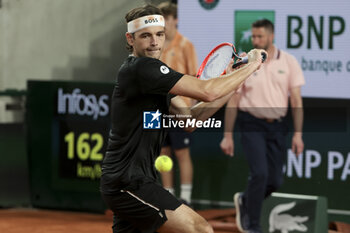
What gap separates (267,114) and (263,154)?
372 millimetres

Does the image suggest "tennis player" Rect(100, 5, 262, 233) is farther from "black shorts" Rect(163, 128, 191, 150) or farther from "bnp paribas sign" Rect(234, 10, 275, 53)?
"black shorts" Rect(163, 128, 191, 150)

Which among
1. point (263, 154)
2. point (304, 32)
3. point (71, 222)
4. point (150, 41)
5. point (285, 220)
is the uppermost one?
point (304, 32)

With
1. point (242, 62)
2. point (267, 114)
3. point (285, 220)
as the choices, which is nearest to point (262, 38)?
point (267, 114)

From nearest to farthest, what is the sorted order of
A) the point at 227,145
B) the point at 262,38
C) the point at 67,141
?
the point at 262,38
the point at 227,145
the point at 67,141

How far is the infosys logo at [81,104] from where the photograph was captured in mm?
7875

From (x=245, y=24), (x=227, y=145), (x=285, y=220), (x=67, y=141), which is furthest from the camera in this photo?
(x=67, y=141)

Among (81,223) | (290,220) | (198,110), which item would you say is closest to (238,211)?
(290,220)

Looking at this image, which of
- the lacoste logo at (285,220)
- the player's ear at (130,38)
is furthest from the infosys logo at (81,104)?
the player's ear at (130,38)

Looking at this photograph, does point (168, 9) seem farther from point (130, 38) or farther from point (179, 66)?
point (130, 38)

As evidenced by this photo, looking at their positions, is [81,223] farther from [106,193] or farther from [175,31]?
[106,193]

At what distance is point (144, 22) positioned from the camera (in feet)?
13.3

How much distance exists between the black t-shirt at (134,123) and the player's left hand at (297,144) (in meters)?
3.21

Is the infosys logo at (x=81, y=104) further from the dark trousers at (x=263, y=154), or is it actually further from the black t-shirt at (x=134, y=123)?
the black t-shirt at (x=134, y=123)

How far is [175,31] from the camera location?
737cm
